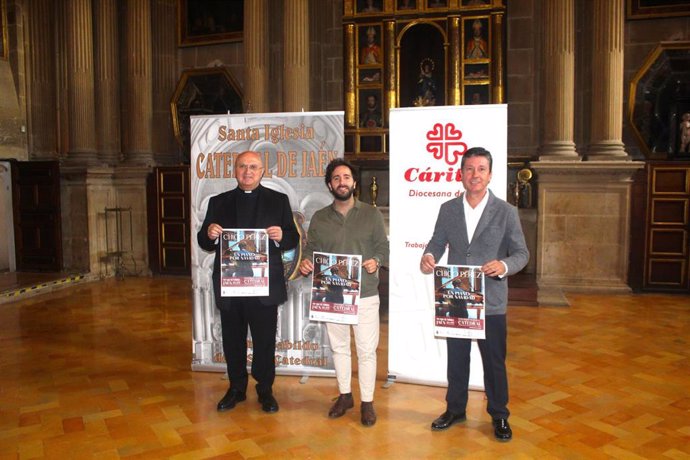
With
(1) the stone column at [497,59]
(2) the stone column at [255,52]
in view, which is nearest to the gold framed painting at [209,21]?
(2) the stone column at [255,52]

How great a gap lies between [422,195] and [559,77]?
587cm

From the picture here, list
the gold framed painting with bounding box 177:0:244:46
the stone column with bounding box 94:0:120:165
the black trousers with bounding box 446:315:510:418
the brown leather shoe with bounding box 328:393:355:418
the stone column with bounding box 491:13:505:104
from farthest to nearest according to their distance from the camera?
the gold framed painting with bounding box 177:0:244:46, the stone column with bounding box 94:0:120:165, the stone column with bounding box 491:13:505:104, the brown leather shoe with bounding box 328:393:355:418, the black trousers with bounding box 446:315:510:418

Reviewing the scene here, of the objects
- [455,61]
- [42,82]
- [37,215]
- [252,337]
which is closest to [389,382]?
[252,337]

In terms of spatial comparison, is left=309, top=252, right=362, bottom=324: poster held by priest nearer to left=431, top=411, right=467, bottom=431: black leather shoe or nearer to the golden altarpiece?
left=431, top=411, right=467, bottom=431: black leather shoe

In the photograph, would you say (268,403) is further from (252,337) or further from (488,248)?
(488,248)

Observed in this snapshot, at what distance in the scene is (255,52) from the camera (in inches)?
431

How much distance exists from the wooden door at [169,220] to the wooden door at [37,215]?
5.19 feet

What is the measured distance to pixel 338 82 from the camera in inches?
449

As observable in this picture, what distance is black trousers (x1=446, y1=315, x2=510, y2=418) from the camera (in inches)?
153

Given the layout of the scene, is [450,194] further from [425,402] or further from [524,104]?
[524,104]

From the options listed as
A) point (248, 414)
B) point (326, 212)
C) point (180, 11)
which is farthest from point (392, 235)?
point (180, 11)

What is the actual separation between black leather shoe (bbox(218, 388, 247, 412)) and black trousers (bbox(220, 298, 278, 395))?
0.04m

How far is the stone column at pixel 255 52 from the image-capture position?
10.9 m

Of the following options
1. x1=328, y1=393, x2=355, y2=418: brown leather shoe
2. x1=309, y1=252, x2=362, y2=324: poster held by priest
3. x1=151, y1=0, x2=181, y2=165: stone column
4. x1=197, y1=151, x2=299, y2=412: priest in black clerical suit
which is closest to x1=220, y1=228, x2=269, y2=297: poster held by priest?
x1=197, y1=151, x2=299, y2=412: priest in black clerical suit
